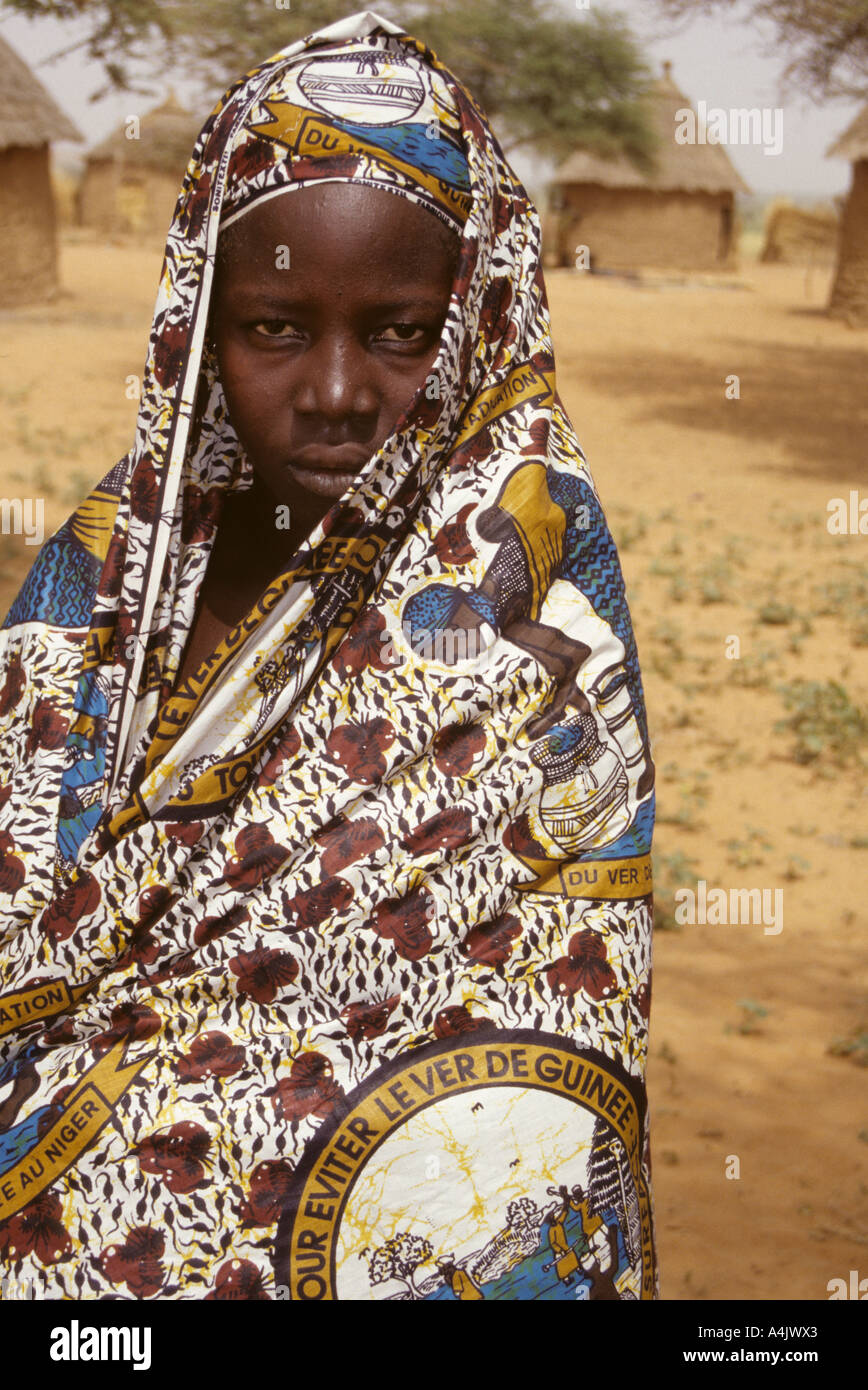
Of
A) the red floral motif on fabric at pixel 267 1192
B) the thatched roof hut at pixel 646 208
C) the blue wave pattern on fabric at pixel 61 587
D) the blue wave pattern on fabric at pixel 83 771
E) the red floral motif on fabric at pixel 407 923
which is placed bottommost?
the red floral motif on fabric at pixel 267 1192

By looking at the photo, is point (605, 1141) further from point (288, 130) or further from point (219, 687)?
point (288, 130)

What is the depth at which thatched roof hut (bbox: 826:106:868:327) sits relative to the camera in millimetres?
16078

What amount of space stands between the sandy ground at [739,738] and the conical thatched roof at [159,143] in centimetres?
1256

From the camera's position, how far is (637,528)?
7.91 metres

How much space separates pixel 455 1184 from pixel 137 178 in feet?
101

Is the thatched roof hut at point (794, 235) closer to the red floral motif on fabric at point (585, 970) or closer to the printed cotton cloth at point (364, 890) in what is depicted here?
the printed cotton cloth at point (364, 890)

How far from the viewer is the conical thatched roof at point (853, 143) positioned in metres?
16.1

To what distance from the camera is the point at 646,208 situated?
2423 cm

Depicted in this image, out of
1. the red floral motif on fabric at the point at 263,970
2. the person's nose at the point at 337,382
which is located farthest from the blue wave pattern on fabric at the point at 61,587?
the red floral motif on fabric at the point at 263,970

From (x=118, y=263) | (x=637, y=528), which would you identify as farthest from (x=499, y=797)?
(x=118, y=263)

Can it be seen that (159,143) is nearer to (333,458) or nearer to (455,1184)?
(333,458)

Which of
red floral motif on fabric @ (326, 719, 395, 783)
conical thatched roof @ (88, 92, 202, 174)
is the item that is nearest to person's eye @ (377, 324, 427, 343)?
red floral motif on fabric @ (326, 719, 395, 783)

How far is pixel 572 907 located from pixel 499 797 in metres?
0.14

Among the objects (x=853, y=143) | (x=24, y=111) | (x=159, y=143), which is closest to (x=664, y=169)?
(x=853, y=143)
